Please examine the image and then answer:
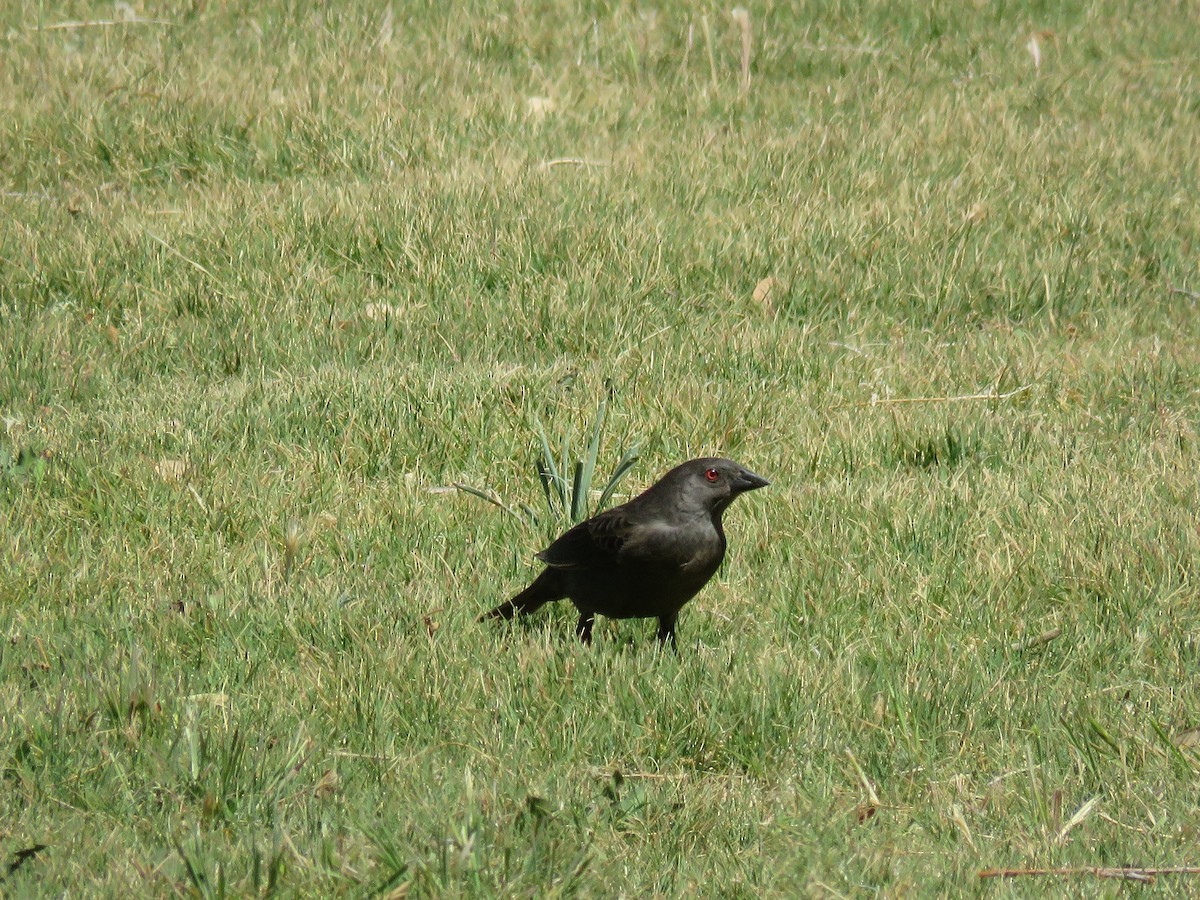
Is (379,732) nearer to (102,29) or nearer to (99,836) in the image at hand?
(99,836)

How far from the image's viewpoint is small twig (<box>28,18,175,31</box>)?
8.30 m

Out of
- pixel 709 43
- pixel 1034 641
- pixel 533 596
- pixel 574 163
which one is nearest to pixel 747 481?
pixel 533 596

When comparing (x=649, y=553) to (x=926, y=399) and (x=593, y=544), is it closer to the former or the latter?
(x=593, y=544)

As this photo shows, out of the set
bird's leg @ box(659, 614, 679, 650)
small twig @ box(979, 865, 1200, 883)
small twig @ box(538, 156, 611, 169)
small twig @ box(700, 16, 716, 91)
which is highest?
small twig @ box(700, 16, 716, 91)

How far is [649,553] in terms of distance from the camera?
4.01 meters

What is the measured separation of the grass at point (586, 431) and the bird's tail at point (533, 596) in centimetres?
8

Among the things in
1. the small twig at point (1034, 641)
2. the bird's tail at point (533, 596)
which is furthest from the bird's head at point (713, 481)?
the small twig at point (1034, 641)

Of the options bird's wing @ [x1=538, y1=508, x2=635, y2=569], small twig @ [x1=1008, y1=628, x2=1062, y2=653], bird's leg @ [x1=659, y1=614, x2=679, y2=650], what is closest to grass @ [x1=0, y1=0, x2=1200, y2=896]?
small twig @ [x1=1008, y1=628, x2=1062, y2=653]

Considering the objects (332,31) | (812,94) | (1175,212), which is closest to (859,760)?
(1175,212)

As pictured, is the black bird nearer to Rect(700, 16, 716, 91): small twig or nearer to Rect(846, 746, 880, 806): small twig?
Rect(846, 746, 880, 806): small twig

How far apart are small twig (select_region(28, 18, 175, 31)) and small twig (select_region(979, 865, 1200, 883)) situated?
23.9 feet

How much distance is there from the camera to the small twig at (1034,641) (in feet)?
13.1

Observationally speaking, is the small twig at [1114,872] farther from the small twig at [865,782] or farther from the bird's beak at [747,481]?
the bird's beak at [747,481]

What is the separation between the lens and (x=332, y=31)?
8406 mm
